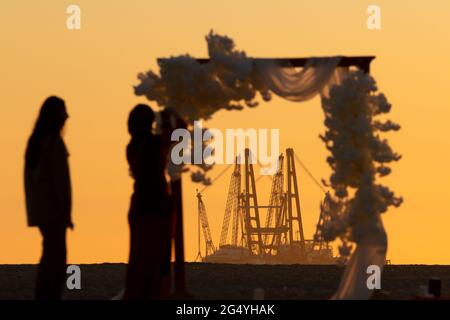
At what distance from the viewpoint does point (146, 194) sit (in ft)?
65.2

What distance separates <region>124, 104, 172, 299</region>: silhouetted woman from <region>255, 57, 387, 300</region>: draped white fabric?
526cm

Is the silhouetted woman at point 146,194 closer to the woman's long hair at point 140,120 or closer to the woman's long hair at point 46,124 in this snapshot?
the woman's long hair at point 140,120

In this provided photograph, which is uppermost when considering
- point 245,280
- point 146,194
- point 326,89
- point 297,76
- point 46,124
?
point 297,76

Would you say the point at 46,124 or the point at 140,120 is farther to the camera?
the point at 140,120

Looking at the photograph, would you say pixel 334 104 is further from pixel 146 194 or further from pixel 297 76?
pixel 146 194

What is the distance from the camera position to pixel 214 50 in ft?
82.1

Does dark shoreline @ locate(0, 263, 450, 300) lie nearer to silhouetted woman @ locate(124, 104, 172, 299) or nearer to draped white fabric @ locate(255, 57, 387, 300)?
draped white fabric @ locate(255, 57, 387, 300)

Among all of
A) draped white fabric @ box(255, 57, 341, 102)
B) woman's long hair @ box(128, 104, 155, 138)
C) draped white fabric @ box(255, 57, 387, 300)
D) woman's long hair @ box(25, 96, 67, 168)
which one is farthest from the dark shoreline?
woman's long hair @ box(25, 96, 67, 168)

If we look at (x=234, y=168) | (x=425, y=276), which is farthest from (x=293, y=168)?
(x=425, y=276)

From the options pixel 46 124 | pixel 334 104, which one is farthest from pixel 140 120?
pixel 334 104

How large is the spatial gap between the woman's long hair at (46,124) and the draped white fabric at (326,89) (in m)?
6.68

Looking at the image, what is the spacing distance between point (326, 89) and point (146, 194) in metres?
6.36
